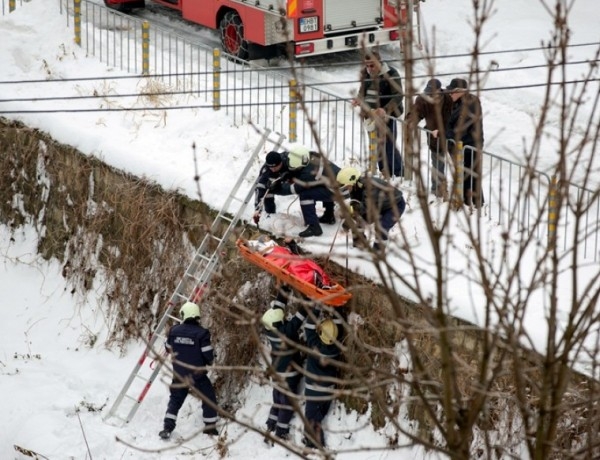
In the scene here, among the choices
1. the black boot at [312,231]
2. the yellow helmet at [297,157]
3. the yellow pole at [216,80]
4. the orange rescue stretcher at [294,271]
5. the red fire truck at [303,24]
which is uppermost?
the red fire truck at [303,24]

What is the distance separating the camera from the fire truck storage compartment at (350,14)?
20172mm

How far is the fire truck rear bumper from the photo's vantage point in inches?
786

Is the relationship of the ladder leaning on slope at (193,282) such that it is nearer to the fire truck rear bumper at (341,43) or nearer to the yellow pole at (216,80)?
the yellow pole at (216,80)

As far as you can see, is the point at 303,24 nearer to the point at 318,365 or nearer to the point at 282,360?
the point at 282,360

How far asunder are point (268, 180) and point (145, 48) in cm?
489

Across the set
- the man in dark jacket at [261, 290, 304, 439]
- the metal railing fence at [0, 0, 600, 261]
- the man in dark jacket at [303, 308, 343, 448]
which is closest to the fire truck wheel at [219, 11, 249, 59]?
→ the metal railing fence at [0, 0, 600, 261]

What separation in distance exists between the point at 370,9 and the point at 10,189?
19.3 ft

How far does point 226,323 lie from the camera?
1595cm

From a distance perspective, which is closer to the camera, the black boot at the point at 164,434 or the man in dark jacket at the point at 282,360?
the man in dark jacket at the point at 282,360

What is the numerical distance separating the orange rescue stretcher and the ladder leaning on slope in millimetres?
756

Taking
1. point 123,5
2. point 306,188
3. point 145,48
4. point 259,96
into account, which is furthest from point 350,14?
point 306,188

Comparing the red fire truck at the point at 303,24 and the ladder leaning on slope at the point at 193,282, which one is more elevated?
the red fire truck at the point at 303,24

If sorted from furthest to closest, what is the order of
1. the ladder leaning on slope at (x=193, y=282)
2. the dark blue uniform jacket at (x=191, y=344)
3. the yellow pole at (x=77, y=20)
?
the yellow pole at (x=77, y=20) → the ladder leaning on slope at (x=193, y=282) → the dark blue uniform jacket at (x=191, y=344)

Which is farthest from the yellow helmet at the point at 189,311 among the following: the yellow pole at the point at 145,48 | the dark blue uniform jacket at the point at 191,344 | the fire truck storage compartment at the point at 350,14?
the fire truck storage compartment at the point at 350,14
